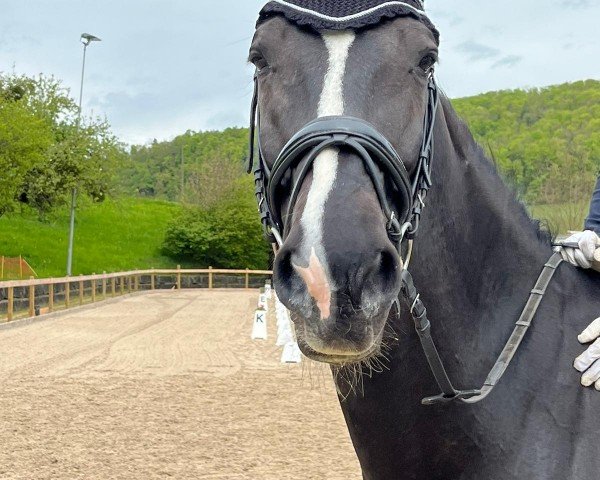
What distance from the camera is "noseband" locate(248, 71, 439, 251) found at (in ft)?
6.63

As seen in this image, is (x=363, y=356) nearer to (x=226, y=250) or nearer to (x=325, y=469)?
(x=325, y=469)

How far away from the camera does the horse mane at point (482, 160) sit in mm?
2742

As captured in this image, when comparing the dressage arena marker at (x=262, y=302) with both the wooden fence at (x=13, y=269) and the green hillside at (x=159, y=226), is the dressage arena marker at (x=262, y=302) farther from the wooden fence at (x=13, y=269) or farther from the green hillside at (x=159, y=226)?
the wooden fence at (x=13, y=269)

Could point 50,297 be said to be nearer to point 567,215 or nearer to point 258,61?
point 567,215

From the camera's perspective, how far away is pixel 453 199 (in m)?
2.62

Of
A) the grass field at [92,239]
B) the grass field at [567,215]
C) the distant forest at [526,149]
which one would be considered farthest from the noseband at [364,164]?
the grass field at [92,239]

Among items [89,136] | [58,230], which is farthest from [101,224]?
[89,136]

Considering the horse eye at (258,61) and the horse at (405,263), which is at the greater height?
the horse eye at (258,61)

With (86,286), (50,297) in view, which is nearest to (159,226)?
(86,286)

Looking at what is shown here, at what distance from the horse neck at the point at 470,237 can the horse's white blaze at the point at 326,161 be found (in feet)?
1.80

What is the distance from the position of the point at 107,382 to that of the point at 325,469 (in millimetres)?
5130

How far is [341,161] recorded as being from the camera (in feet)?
6.65

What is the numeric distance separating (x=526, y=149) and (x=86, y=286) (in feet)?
74.2

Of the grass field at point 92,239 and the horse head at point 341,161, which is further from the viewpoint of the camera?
the grass field at point 92,239
